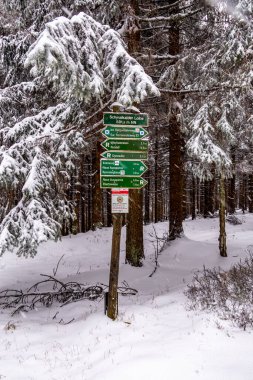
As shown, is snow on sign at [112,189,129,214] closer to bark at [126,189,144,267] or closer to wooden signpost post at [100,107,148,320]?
wooden signpost post at [100,107,148,320]

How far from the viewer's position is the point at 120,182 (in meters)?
6.39

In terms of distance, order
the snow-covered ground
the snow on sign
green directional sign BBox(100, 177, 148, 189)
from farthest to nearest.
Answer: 1. the snow on sign
2. green directional sign BBox(100, 177, 148, 189)
3. the snow-covered ground

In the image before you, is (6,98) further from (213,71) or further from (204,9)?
(204,9)

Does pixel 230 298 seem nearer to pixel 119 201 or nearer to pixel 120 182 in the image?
pixel 119 201

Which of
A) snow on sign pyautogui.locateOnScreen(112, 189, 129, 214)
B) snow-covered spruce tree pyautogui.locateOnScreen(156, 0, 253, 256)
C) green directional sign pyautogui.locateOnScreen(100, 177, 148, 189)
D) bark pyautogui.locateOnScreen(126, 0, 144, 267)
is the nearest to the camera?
green directional sign pyautogui.locateOnScreen(100, 177, 148, 189)

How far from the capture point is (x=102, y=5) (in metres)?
9.58

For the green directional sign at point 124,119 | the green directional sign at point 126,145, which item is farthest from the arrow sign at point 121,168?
the green directional sign at point 124,119

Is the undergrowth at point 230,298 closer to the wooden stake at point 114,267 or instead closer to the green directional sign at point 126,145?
the wooden stake at point 114,267

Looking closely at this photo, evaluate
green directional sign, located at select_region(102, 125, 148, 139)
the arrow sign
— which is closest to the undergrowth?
the arrow sign

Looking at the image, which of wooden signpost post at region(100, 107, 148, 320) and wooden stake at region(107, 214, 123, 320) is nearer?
wooden signpost post at region(100, 107, 148, 320)

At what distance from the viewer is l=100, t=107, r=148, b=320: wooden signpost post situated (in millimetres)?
6340

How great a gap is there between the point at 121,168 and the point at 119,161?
0.13 meters

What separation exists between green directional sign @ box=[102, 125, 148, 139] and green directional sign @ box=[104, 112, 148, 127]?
3.7 inches

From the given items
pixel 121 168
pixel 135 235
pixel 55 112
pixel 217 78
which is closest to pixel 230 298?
pixel 121 168
